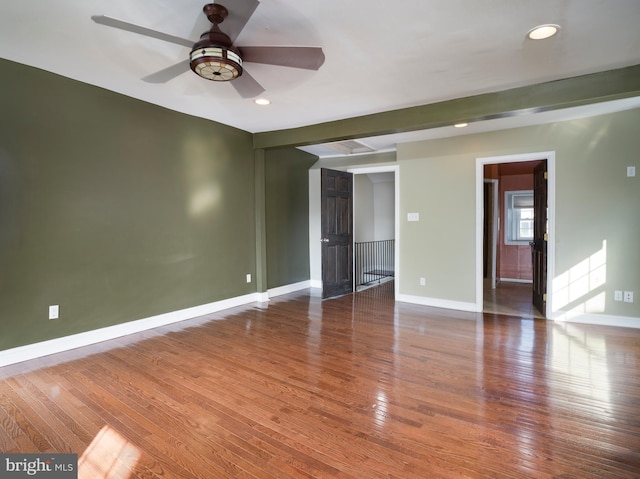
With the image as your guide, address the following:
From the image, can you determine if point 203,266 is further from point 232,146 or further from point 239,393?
point 239,393

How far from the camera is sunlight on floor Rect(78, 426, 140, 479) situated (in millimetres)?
1728

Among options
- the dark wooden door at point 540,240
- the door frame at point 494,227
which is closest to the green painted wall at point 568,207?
the dark wooden door at point 540,240

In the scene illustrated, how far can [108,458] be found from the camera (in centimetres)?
183

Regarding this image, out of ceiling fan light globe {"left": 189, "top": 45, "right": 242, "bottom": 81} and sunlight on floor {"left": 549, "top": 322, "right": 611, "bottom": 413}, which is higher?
ceiling fan light globe {"left": 189, "top": 45, "right": 242, "bottom": 81}

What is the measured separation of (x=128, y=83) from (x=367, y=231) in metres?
6.31

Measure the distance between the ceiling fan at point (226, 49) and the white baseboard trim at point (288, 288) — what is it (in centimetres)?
395

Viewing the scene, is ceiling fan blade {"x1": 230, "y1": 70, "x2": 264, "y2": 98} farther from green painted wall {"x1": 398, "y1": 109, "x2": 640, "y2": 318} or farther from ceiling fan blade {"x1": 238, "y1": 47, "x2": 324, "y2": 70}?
green painted wall {"x1": 398, "y1": 109, "x2": 640, "y2": 318}

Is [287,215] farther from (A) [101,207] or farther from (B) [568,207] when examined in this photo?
(B) [568,207]

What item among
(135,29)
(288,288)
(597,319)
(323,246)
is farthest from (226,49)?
(597,319)

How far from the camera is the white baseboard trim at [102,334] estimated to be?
10.0 ft

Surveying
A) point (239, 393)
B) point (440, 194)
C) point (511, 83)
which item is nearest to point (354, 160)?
point (440, 194)

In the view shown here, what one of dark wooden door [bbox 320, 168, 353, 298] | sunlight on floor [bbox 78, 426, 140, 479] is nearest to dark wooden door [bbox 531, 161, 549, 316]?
dark wooden door [bbox 320, 168, 353, 298]

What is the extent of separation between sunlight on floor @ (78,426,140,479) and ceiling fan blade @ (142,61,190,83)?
2572 mm

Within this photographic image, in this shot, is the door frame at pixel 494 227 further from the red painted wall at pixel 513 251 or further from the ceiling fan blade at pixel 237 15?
the ceiling fan blade at pixel 237 15
